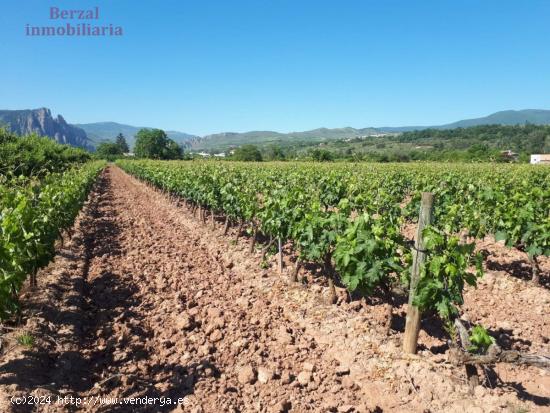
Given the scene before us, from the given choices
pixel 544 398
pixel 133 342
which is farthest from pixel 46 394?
pixel 544 398

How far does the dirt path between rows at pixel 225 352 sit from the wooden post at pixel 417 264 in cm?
24

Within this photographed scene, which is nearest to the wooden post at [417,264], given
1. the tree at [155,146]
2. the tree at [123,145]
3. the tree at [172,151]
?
the tree at [155,146]

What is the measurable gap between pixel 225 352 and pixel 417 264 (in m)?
2.54

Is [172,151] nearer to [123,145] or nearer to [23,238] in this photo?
[123,145]

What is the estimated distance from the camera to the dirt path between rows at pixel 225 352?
3699mm

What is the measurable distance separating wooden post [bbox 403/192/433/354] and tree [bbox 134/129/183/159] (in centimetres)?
9513

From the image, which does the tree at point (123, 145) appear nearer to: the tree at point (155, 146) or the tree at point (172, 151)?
the tree at point (155, 146)

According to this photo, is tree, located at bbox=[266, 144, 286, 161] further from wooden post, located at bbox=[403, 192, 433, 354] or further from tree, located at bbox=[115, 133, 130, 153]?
wooden post, located at bbox=[403, 192, 433, 354]

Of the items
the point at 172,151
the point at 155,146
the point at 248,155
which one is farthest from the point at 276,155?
the point at 155,146

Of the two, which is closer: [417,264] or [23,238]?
[417,264]

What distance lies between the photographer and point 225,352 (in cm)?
457

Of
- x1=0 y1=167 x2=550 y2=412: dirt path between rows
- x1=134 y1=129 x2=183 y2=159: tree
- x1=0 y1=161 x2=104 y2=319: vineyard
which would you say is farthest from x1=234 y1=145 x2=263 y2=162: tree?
x1=0 y1=167 x2=550 y2=412: dirt path between rows

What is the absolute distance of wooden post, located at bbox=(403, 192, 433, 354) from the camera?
416cm

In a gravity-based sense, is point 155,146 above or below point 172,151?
above
